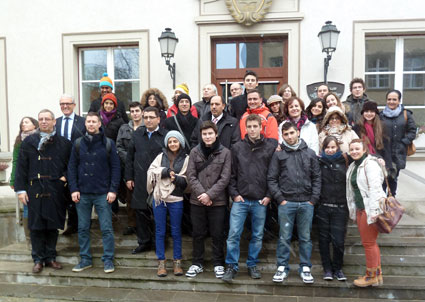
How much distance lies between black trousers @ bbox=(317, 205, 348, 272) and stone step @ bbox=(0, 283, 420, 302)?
15.4 inches

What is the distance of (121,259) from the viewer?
4.64 m

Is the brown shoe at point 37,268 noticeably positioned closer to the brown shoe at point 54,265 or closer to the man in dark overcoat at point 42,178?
the brown shoe at point 54,265

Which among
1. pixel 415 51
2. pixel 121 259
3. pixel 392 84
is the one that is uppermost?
pixel 415 51

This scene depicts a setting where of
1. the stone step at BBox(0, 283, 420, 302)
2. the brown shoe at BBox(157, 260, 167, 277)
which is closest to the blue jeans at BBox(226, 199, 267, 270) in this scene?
the stone step at BBox(0, 283, 420, 302)

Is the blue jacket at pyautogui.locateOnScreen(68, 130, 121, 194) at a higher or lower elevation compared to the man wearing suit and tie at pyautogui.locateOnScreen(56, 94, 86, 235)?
lower

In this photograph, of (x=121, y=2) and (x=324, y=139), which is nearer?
(x=324, y=139)

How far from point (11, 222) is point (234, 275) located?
4.99m

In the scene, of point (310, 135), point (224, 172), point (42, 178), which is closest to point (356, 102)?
point (310, 135)

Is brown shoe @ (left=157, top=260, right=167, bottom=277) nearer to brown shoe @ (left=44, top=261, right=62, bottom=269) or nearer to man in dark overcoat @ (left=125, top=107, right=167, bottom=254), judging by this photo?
man in dark overcoat @ (left=125, top=107, right=167, bottom=254)

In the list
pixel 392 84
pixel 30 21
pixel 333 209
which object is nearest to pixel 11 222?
pixel 30 21

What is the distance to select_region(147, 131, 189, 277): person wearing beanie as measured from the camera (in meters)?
4.16

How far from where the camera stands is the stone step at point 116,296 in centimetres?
390

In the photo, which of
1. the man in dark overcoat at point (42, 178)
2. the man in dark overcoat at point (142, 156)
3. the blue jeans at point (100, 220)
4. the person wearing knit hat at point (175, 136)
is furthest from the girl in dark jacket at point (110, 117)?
the person wearing knit hat at point (175, 136)

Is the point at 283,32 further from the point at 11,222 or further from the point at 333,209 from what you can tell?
the point at 11,222
